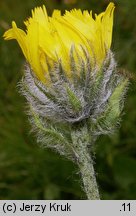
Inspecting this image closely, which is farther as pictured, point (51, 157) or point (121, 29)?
point (121, 29)

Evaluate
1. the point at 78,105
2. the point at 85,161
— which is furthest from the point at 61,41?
the point at 85,161

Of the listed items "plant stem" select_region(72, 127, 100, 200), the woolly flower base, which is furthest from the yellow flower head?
"plant stem" select_region(72, 127, 100, 200)

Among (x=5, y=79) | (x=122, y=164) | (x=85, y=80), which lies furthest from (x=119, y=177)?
(x=85, y=80)

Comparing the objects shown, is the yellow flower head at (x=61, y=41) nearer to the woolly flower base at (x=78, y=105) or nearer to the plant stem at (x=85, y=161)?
the woolly flower base at (x=78, y=105)

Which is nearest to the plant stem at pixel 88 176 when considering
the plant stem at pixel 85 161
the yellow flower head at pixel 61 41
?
the plant stem at pixel 85 161

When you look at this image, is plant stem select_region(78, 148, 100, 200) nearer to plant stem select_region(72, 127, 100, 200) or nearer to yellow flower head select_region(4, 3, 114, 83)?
plant stem select_region(72, 127, 100, 200)
